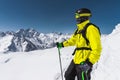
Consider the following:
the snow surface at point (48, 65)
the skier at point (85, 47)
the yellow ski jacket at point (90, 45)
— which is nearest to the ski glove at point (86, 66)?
the skier at point (85, 47)

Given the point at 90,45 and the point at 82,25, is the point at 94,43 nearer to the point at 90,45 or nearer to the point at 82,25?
the point at 90,45

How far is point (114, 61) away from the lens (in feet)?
52.4

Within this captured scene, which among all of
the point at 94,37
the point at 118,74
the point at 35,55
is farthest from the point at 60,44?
the point at 35,55

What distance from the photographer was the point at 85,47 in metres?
7.11

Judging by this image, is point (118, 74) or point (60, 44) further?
point (118, 74)

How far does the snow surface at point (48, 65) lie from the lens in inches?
585

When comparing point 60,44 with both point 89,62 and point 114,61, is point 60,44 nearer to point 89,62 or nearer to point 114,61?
point 89,62

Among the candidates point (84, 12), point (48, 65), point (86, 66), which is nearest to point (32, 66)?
point (48, 65)

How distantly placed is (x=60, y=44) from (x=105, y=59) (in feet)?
29.3

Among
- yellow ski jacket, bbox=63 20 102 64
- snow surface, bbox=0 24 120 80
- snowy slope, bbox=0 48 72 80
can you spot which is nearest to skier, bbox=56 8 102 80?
yellow ski jacket, bbox=63 20 102 64

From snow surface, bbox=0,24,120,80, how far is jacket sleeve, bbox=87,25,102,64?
648 centimetres

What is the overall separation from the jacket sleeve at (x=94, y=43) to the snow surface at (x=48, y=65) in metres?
6.48

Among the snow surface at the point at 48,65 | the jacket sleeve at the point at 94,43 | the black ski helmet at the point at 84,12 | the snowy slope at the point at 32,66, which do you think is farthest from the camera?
the snowy slope at the point at 32,66

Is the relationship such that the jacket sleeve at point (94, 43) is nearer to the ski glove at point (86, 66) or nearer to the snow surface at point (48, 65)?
the ski glove at point (86, 66)
